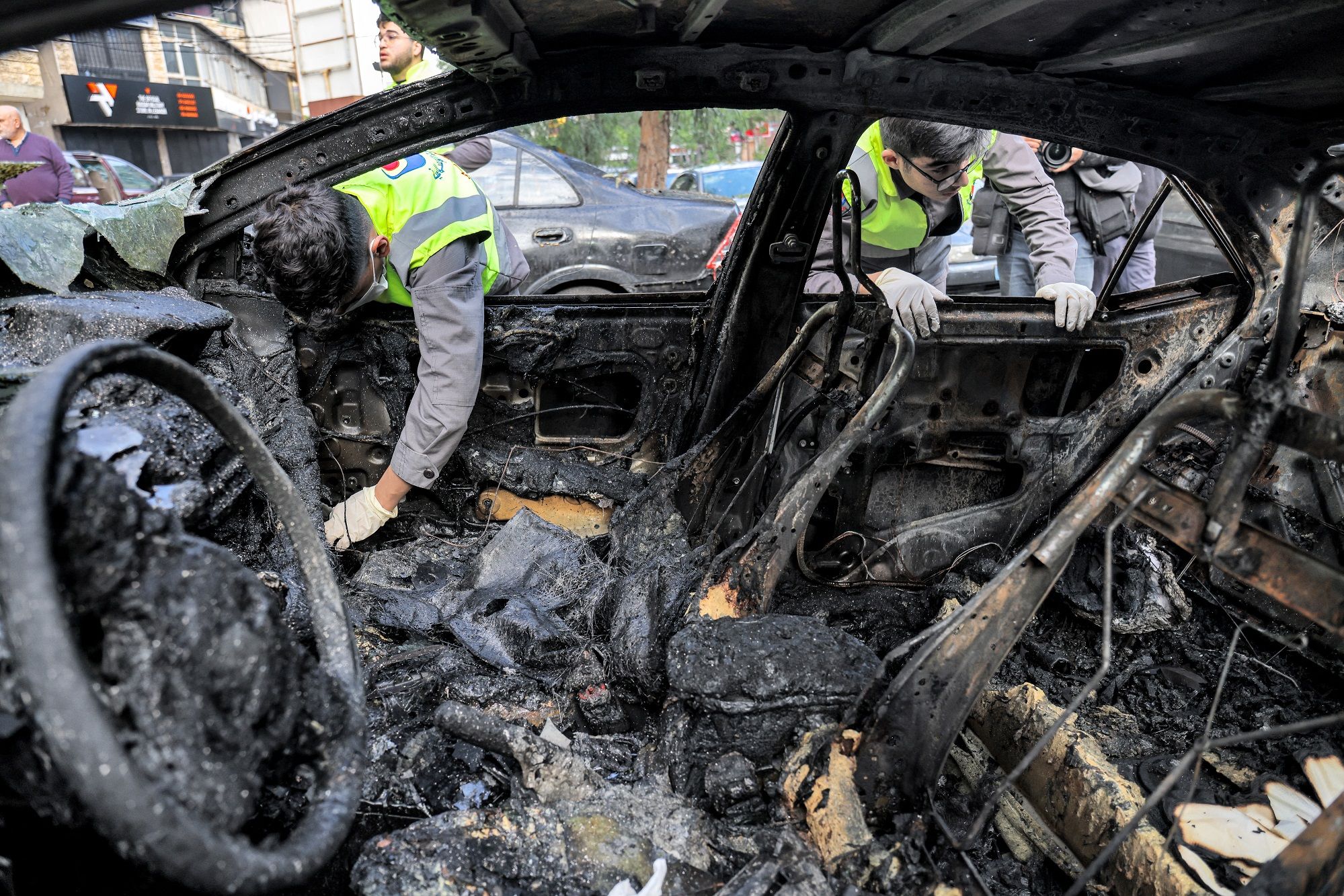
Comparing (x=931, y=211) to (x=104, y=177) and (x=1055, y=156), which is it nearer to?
(x=1055, y=156)

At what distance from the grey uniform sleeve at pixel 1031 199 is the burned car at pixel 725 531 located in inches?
23.3

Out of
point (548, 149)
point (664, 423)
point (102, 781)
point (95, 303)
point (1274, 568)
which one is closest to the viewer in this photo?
point (102, 781)

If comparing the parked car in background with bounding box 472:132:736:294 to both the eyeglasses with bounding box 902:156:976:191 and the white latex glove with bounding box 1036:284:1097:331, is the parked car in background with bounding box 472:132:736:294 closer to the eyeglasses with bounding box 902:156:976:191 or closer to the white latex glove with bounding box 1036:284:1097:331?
the eyeglasses with bounding box 902:156:976:191

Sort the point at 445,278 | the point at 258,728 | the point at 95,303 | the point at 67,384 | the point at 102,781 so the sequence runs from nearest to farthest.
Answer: the point at 102,781 < the point at 67,384 < the point at 258,728 < the point at 95,303 < the point at 445,278

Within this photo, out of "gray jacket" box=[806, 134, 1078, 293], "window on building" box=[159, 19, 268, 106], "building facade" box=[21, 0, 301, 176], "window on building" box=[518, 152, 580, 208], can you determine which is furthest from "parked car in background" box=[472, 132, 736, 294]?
"window on building" box=[159, 19, 268, 106]

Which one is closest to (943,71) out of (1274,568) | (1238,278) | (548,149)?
(1238,278)

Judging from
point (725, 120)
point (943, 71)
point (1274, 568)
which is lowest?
point (725, 120)

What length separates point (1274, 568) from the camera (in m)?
1.43

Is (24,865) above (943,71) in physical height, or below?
below

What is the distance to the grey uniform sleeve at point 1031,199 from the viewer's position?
308 centimetres

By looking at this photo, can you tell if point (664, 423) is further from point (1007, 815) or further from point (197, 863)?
point (197, 863)

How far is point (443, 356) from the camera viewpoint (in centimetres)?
281

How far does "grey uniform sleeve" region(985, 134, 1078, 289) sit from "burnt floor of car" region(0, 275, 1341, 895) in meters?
0.62

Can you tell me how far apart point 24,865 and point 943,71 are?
2.60 metres
